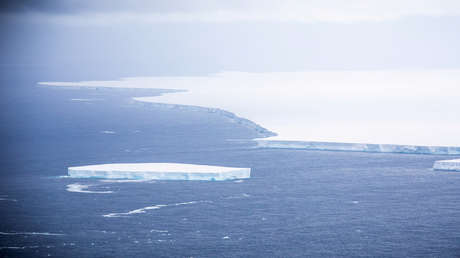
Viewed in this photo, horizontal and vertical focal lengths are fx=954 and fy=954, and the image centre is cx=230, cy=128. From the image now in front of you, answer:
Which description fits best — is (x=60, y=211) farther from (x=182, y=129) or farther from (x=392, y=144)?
(x=182, y=129)

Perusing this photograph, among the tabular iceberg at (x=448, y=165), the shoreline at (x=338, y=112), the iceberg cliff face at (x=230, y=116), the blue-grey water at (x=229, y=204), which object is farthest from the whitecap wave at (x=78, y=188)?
the iceberg cliff face at (x=230, y=116)

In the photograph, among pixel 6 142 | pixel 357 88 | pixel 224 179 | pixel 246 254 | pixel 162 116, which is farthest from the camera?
pixel 357 88

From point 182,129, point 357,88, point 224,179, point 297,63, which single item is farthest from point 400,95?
point 297,63

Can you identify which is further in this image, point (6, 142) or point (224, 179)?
point (6, 142)

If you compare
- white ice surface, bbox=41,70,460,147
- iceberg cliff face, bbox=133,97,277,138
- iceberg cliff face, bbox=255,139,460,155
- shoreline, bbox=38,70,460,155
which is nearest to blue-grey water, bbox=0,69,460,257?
iceberg cliff face, bbox=255,139,460,155

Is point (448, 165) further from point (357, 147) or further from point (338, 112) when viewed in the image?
point (338, 112)

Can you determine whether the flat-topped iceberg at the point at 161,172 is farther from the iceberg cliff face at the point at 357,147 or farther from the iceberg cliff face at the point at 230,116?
the iceberg cliff face at the point at 230,116
